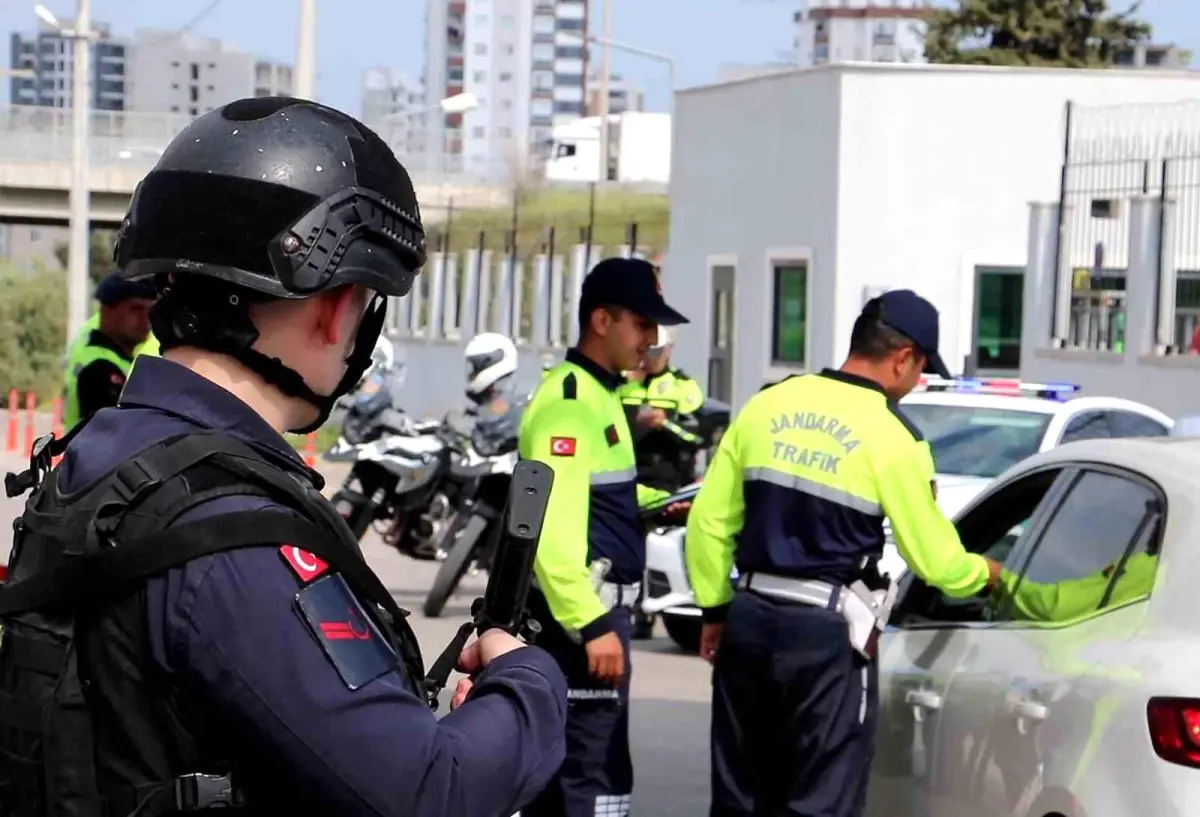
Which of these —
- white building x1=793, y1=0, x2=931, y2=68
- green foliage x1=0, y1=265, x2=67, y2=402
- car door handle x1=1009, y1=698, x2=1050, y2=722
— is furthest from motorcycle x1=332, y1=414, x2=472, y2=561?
white building x1=793, y1=0, x2=931, y2=68

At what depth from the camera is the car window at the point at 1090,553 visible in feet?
15.4

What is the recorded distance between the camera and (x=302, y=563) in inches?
83.7

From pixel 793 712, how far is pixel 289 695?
12.1 ft

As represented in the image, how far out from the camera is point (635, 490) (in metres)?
5.90

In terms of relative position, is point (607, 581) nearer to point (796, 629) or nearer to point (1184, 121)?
point (796, 629)

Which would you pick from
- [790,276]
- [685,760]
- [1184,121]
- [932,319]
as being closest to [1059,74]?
[790,276]

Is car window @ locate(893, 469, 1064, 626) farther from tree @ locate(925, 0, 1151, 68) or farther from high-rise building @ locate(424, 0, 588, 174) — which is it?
high-rise building @ locate(424, 0, 588, 174)

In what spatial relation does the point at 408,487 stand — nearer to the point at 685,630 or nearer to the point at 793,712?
the point at 685,630

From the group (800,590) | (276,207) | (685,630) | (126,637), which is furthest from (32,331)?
(126,637)

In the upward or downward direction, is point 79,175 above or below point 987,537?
above

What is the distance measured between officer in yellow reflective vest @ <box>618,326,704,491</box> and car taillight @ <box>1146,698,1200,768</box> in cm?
791

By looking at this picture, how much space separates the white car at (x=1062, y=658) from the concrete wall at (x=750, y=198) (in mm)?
18667

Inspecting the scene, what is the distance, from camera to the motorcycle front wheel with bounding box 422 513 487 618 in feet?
40.0

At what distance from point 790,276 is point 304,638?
2363 centimetres
